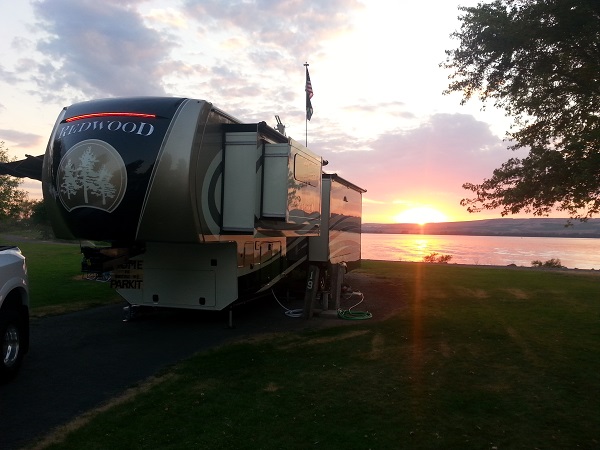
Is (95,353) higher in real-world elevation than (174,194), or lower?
lower

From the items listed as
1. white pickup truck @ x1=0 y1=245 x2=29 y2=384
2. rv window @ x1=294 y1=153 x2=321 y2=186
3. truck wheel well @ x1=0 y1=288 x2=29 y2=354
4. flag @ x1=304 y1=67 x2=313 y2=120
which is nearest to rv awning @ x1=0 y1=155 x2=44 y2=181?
white pickup truck @ x1=0 y1=245 x2=29 y2=384

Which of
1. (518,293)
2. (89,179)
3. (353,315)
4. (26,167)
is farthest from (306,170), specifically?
(518,293)

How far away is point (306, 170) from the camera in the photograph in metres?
9.92

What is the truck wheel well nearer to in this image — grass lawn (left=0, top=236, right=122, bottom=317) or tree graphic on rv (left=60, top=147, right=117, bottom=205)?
tree graphic on rv (left=60, top=147, right=117, bottom=205)

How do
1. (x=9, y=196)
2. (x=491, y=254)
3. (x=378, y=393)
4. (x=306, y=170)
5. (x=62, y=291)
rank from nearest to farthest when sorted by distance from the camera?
(x=378, y=393) < (x=306, y=170) < (x=62, y=291) < (x=9, y=196) < (x=491, y=254)

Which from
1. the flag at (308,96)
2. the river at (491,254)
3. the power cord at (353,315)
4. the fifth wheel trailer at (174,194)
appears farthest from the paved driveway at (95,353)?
the river at (491,254)

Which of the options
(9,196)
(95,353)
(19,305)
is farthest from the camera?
(9,196)

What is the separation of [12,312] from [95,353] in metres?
1.71

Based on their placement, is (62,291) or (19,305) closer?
(19,305)

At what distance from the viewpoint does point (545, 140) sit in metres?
15.5

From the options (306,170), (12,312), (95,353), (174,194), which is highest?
(306,170)

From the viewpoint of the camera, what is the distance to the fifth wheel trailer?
680 centimetres

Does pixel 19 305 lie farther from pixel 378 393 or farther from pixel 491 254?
pixel 491 254

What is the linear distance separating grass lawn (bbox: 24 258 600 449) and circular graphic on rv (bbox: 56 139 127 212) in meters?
2.69
